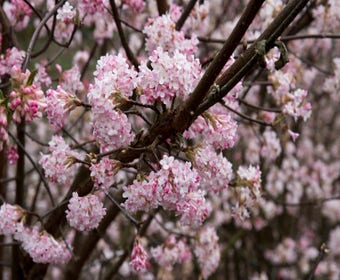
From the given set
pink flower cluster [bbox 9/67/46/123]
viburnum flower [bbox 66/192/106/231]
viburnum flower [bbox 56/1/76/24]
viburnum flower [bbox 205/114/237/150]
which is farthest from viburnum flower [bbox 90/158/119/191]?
viburnum flower [bbox 56/1/76/24]

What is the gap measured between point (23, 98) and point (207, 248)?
6.08ft

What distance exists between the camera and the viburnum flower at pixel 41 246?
7.77 feet

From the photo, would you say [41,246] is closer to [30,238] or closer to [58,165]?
[30,238]

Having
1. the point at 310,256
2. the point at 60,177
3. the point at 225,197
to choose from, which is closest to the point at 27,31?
the point at 225,197

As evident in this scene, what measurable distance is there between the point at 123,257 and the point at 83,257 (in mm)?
311

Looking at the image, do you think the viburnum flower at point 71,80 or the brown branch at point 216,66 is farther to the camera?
the viburnum flower at point 71,80

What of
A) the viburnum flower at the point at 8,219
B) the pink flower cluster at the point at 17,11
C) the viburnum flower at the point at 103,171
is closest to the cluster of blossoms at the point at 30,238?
the viburnum flower at the point at 8,219

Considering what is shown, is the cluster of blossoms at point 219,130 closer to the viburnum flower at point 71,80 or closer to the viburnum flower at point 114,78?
the viburnum flower at point 114,78

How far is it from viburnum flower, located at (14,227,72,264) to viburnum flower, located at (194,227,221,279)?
1.06 metres

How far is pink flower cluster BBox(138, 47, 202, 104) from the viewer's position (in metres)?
1.85

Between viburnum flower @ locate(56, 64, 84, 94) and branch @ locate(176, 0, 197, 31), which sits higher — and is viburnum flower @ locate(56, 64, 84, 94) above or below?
below

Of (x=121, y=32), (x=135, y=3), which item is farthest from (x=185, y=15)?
(x=121, y=32)

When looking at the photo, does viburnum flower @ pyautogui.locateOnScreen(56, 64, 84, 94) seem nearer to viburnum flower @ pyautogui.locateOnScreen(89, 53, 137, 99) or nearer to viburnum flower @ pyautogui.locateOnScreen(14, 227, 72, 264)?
viburnum flower @ pyautogui.locateOnScreen(14, 227, 72, 264)

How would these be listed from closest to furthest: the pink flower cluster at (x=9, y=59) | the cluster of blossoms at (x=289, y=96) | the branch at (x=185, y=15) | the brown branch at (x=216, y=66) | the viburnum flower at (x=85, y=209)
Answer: the brown branch at (x=216, y=66), the viburnum flower at (x=85, y=209), the pink flower cluster at (x=9, y=59), the cluster of blossoms at (x=289, y=96), the branch at (x=185, y=15)
